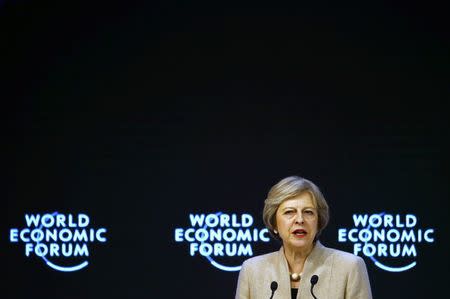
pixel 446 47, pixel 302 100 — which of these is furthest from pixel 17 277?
pixel 446 47

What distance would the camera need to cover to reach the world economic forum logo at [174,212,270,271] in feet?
18.7

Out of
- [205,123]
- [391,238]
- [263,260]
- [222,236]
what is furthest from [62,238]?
[263,260]

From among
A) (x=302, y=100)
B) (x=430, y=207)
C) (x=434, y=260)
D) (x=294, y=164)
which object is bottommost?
(x=434, y=260)

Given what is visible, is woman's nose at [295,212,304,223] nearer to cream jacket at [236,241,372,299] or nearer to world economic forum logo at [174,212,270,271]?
cream jacket at [236,241,372,299]

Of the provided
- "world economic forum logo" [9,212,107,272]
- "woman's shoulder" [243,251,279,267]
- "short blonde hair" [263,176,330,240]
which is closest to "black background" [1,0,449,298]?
"world economic forum logo" [9,212,107,272]

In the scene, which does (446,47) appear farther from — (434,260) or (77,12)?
(77,12)

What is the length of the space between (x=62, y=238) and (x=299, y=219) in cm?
337

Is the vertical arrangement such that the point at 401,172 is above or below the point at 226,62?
below

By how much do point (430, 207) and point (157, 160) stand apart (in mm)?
1899

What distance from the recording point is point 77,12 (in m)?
5.95

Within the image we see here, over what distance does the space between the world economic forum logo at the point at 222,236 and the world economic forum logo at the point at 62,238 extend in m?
0.66

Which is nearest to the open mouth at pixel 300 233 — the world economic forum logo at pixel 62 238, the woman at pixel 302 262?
the woman at pixel 302 262

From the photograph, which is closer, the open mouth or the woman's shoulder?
the open mouth

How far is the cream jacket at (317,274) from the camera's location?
2.79 m
